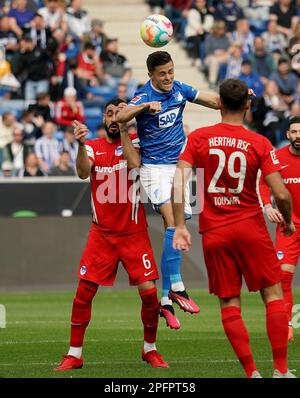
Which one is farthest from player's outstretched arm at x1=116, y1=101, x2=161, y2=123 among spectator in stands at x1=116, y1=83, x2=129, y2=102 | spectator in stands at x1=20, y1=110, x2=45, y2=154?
spectator in stands at x1=116, y1=83, x2=129, y2=102

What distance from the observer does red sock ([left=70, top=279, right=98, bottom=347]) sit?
493 inches

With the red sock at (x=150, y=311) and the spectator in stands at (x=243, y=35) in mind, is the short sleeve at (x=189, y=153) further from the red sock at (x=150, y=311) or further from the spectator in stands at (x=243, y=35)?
the spectator in stands at (x=243, y=35)

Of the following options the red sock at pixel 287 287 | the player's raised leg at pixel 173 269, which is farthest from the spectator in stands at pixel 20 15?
the player's raised leg at pixel 173 269

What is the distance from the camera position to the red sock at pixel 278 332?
417 inches

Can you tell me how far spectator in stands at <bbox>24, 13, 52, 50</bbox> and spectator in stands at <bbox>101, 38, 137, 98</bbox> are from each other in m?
1.31

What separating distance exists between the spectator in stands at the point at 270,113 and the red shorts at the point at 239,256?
15593 millimetres

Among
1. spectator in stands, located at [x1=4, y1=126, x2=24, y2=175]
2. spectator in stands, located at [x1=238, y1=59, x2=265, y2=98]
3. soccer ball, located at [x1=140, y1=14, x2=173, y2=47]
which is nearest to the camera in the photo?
soccer ball, located at [x1=140, y1=14, x2=173, y2=47]

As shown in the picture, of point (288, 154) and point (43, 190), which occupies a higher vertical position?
point (288, 154)

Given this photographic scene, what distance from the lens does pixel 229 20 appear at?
2928 centimetres

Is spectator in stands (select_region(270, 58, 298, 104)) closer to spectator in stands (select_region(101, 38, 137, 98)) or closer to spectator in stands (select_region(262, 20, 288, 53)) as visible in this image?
spectator in stands (select_region(262, 20, 288, 53))

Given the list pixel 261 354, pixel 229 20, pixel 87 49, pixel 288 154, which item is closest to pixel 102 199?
pixel 261 354

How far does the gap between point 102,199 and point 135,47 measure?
57.7 ft

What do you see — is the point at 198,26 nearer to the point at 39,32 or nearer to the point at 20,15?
the point at 39,32

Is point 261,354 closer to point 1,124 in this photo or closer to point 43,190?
point 43,190
